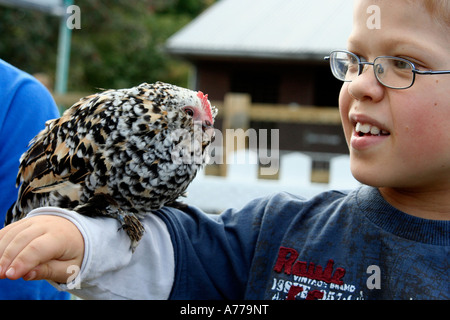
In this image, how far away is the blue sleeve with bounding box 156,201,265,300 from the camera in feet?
3.08

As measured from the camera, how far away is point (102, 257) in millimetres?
733

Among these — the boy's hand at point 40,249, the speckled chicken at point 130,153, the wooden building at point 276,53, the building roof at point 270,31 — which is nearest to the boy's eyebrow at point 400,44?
the speckled chicken at point 130,153

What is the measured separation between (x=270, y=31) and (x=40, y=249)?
643cm

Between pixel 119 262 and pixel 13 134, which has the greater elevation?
pixel 13 134

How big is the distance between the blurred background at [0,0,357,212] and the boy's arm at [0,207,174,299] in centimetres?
181

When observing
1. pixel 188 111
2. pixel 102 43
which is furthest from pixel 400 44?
pixel 102 43

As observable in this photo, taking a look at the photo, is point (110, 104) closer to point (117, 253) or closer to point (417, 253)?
point (117, 253)

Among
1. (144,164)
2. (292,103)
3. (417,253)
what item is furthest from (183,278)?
(292,103)

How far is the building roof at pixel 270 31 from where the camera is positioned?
625 cm

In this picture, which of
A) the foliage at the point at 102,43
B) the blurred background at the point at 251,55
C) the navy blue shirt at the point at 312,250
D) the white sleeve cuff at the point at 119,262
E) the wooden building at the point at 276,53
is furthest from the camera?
the foliage at the point at 102,43

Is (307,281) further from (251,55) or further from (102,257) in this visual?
(251,55)

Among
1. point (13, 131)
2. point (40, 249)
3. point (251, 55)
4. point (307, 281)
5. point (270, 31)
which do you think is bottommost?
point (307, 281)

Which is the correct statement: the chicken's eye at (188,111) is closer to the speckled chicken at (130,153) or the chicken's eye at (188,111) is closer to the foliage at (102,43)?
the speckled chicken at (130,153)

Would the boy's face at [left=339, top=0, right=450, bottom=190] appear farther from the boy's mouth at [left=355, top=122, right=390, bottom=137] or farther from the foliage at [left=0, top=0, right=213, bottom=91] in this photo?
the foliage at [left=0, top=0, right=213, bottom=91]
